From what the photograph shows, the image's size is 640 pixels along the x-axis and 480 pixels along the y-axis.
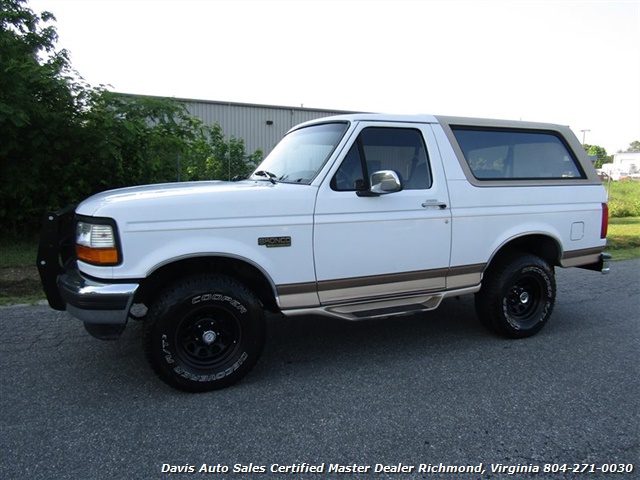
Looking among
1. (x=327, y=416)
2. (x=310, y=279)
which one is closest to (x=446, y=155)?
(x=310, y=279)

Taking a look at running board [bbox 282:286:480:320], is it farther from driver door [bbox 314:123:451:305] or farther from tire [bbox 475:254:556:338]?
tire [bbox 475:254:556:338]

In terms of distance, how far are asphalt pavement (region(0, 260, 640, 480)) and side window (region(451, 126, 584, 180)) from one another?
1610mm

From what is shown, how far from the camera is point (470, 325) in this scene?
4934 mm

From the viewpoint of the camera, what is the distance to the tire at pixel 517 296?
14.3ft

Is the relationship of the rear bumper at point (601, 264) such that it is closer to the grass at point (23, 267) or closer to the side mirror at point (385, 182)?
the side mirror at point (385, 182)

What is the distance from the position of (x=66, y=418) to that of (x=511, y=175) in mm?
4189

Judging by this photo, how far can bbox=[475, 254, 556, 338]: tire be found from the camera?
4.34 m

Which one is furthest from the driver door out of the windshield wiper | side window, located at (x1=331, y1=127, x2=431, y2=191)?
the windshield wiper

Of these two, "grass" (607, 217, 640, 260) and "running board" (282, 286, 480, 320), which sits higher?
"running board" (282, 286, 480, 320)

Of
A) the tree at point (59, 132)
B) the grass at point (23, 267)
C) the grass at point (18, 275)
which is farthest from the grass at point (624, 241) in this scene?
the grass at point (18, 275)

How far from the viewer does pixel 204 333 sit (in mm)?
3391

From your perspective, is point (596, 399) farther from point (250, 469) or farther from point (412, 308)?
point (250, 469)

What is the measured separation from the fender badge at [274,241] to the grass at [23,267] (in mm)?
3774

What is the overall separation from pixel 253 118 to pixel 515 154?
13586 millimetres
